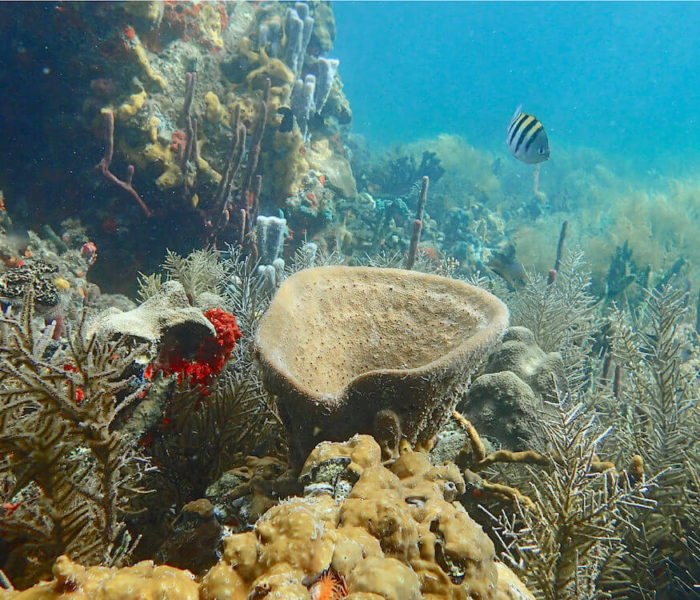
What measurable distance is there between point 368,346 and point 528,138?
4521mm

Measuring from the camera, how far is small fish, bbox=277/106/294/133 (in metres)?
7.47

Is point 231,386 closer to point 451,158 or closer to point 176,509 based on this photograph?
point 176,509

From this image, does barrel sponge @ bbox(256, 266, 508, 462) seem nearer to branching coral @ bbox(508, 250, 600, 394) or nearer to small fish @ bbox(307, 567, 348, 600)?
small fish @ bbox(307, 567, 348, 600)

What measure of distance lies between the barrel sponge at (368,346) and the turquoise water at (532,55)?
78853 millimetres

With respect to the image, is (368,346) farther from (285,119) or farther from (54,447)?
(285,119)

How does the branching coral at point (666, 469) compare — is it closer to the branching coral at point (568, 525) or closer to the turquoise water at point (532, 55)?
the branching coral at point (568, 525)

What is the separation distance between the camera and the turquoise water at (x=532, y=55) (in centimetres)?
8062

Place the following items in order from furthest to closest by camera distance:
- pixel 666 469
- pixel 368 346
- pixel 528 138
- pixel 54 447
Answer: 1. pixel 528 138
2. pixel 368 346
3. pixel 666 469
4. pixel 54 447

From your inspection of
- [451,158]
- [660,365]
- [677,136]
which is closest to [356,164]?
[451,158]

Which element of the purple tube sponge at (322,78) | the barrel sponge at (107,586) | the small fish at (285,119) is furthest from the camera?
the purple tube sponge at (322,78)

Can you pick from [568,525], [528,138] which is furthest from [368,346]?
[528,138]

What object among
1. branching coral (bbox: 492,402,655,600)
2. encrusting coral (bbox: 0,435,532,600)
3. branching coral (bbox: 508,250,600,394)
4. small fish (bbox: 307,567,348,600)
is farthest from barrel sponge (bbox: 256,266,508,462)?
branching coral (bbox: 508,250,600,394)

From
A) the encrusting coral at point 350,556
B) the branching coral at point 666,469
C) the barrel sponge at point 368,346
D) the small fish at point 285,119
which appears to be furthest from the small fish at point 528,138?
the encrusting coral at point 350,556

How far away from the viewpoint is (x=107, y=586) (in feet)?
2.95
